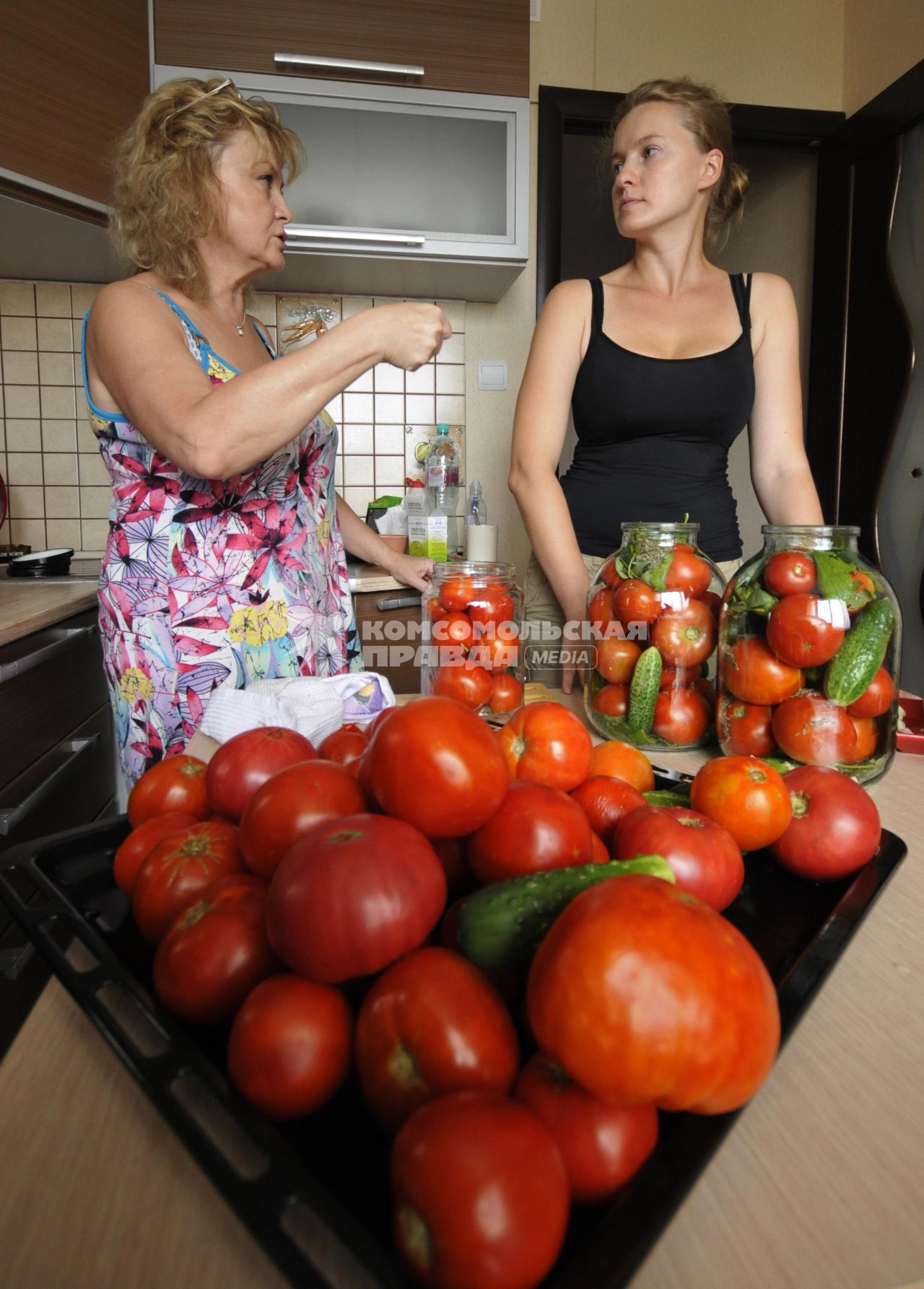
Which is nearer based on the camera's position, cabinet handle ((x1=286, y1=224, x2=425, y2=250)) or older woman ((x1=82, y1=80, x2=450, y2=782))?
older woman ((x1=82, y1=80, x2=450, y2=782))

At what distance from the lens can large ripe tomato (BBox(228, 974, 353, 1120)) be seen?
299mm

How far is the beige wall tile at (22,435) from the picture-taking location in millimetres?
2473

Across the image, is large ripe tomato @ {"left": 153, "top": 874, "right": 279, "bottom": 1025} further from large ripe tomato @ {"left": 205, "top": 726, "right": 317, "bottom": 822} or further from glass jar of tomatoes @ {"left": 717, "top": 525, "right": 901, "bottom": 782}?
glass jar of tomatoes @ {"left": 717, "top": 525, "right": 901, "bottom": 782}

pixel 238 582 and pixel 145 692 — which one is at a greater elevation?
pixel 238 582

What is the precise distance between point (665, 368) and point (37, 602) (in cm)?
126

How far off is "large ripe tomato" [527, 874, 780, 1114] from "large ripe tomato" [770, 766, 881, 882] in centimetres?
23

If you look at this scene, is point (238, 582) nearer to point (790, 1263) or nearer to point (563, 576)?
point (563, 576)

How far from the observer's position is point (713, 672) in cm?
85

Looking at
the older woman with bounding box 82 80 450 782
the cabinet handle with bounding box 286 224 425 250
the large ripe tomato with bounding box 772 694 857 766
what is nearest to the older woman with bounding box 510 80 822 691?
the older woman with bounding box 82 80 450 782

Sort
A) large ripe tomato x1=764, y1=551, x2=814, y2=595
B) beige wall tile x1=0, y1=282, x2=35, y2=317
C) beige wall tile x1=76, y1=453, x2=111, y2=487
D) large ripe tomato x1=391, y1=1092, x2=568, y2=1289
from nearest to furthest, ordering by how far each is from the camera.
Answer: large ripe tomato x1=391, y1=1092, x2=568, y2=1289 < large ripe tomato x1=764, y1=551, x2=814, y2=595 < beige wall tile x1=0, y1=282, x2=35, y2=317 < beige wall tile x1=76, y1=453, x2=111, y2=487

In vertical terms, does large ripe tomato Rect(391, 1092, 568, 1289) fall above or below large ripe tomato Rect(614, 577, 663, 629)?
below

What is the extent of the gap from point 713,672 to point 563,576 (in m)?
0.31

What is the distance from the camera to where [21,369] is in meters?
2.46

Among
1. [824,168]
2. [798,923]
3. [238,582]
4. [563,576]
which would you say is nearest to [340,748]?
[798,923]
